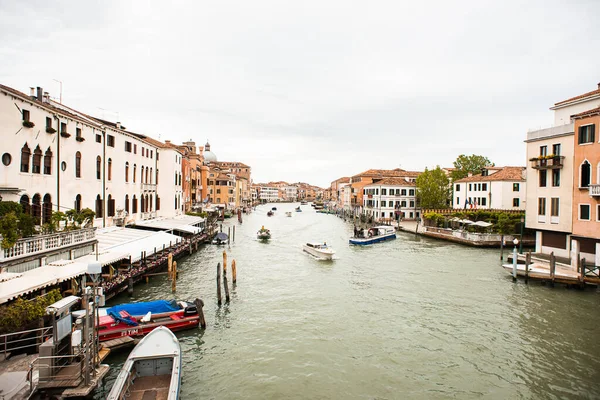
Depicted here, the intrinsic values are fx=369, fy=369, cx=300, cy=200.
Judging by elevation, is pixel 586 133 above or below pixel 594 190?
above

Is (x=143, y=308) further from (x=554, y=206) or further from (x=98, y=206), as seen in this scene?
(x=554, y=206)

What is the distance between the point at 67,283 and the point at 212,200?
6490cm

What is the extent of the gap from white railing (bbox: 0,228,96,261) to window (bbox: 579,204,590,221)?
78.7 ft

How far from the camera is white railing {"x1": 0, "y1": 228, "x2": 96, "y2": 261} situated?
11422mm

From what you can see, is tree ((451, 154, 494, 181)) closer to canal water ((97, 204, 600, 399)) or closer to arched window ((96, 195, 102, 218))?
canal water ((97, 204, 600, 399))

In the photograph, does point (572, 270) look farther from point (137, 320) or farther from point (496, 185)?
point (496, 185)

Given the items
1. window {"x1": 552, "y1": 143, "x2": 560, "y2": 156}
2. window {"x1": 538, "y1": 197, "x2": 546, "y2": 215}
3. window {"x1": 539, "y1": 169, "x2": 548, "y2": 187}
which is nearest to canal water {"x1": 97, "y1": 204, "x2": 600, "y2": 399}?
window {"x1": 538, "y1": 197, "x2": 546, "y2": 215}

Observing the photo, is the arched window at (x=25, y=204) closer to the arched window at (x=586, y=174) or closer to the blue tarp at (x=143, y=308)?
the blue tarp at (x=143, y=308)

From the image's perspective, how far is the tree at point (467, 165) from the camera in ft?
200

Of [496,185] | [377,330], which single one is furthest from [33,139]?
[496,185]

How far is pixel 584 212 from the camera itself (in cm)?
1897

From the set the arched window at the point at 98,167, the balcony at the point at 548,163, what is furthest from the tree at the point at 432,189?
the arched window at the point at 98,167

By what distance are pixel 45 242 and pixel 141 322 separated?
4.70m

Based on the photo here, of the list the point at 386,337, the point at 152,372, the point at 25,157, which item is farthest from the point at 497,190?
the point at 25,157
